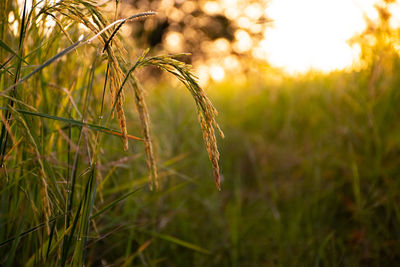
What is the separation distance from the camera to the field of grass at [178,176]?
921 millimetres

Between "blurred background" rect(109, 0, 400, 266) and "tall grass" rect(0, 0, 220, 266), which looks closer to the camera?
"tall grass" rect(0, 0, 220, 266)

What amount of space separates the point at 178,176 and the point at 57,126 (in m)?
1.03

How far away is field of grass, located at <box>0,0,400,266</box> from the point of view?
92cm

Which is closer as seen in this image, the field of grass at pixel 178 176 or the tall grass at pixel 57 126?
the tall grass at pixel 57 126

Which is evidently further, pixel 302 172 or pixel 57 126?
pixel 302 172

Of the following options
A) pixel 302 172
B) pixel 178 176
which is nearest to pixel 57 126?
pixel 178 176

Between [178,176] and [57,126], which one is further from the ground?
[57,126]

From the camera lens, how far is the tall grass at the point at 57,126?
2.36 ft

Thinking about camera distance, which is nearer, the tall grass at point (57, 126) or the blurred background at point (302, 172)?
the tall grass at point (57, 126)

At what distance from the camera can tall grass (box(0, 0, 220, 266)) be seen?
2.36 feet

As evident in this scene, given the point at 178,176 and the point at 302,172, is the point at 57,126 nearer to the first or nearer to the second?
A: the point at 178,176

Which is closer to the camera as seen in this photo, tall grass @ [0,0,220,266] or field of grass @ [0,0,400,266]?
tall grass @ [0,0,220,266]

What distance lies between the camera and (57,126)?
1.32m

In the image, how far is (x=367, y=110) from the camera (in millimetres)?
2102
